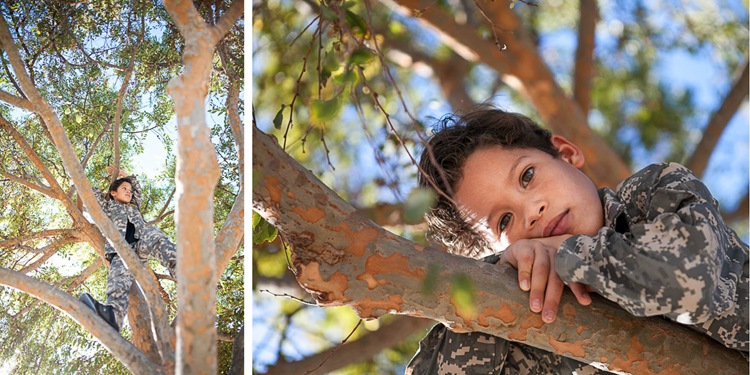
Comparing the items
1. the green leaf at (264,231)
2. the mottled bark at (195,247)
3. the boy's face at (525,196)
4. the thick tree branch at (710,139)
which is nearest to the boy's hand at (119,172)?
the mottled bark at (195,247)

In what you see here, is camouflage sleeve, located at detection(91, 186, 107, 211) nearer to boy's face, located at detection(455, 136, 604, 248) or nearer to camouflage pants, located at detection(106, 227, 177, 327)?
camouflage pants, located at detection(106, 227, 177, 327)

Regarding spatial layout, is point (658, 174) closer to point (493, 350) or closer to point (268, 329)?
point (493, 350)

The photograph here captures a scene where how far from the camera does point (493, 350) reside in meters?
0.99

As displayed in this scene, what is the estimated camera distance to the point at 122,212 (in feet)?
5.56

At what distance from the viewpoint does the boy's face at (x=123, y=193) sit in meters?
1.67

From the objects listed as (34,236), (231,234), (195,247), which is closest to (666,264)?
(195,247)

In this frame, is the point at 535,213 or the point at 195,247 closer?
the point at 535,213

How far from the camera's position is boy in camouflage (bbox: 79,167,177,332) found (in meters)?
1.64

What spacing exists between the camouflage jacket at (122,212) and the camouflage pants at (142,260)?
23 millimetres

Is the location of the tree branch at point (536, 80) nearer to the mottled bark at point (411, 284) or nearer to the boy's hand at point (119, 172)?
the boy's hand at point (119, 172)

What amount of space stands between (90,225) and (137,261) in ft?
0.47

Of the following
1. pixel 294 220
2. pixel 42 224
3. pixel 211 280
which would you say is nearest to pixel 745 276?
pixel 294 220

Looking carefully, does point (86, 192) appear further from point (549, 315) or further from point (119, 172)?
→ point (549, 315)

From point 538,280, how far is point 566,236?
15 cm
